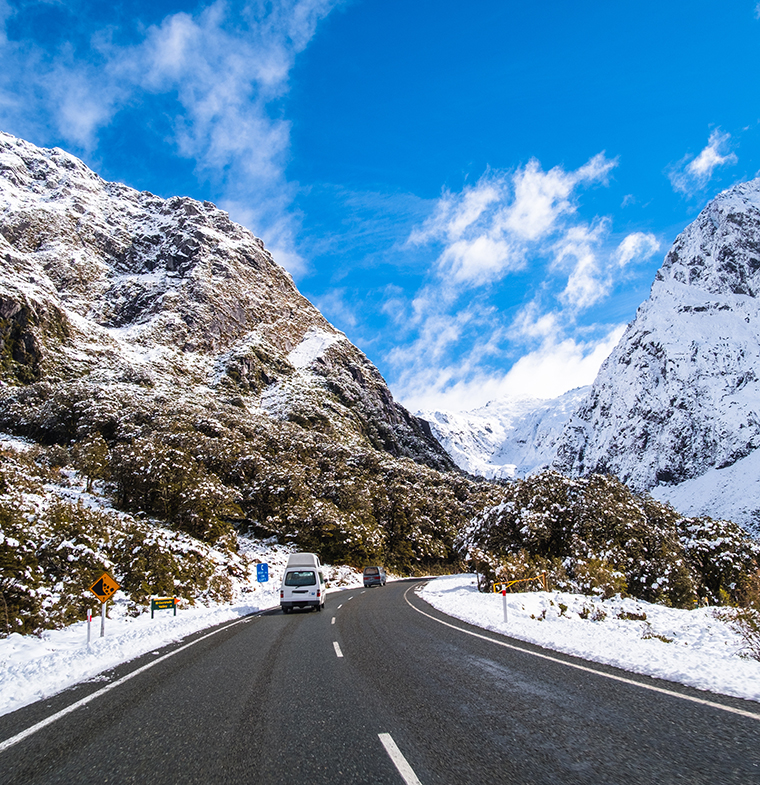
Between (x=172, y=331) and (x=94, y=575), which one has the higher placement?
(x=172, y=331)

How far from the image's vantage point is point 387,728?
514cm

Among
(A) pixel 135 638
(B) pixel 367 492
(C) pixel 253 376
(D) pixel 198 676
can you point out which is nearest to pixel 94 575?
(A) pixel 135 638

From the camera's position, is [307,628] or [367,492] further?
[367,492]

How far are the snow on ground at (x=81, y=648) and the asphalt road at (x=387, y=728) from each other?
2.87 ft

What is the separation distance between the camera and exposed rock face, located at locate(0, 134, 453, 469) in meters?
109

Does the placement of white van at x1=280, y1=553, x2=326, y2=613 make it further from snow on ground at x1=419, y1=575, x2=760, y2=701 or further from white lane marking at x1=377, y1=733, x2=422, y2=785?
white lane marking at x1=377, y1=733, x2=422, y2=785

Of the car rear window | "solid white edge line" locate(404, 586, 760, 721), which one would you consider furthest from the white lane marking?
the car rear window

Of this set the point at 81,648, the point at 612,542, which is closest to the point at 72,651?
the point at 81,648

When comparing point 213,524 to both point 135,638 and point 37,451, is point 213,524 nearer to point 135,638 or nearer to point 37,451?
point 135,638

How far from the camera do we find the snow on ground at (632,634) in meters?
6.79

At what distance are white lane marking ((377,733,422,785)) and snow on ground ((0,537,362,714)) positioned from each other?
236 inches

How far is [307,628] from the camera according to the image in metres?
14.2

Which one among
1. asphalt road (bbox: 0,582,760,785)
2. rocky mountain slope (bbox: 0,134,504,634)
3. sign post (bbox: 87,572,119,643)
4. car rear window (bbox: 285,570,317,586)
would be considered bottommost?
asphalt road (bbox: 0,582,760,785)

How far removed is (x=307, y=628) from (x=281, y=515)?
3317cm
